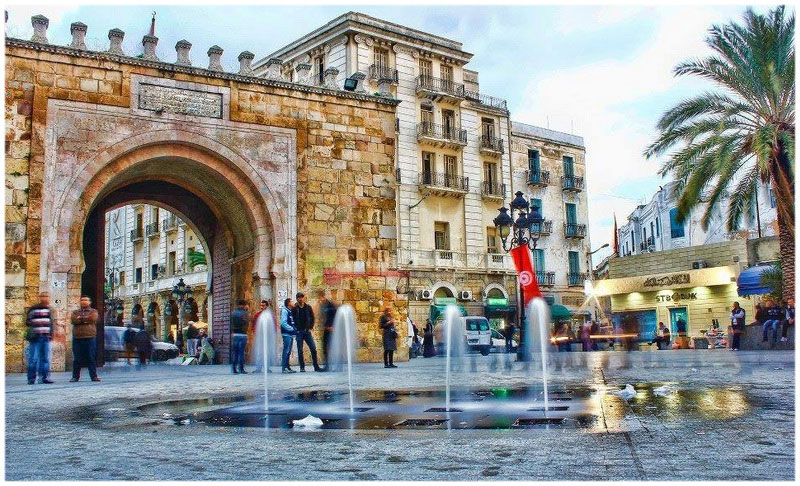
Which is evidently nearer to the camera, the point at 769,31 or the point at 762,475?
the point at 762,475

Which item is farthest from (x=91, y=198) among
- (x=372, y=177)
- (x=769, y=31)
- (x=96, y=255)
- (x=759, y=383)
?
(x=769, y=31)

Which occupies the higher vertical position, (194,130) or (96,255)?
(194,130)

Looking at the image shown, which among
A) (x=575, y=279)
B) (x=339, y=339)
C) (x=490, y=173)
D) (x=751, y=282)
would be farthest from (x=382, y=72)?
(x=339, y=339)

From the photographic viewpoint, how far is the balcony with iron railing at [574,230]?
40812mm

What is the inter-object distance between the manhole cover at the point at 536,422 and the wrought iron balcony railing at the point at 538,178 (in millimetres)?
34803

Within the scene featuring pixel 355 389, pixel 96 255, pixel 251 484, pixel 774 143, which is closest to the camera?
pixel 251 484

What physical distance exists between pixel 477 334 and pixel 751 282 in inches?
406

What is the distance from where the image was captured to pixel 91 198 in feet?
52.4

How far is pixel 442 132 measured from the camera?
36469 millimetres

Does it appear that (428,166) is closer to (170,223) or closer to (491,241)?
(491,241)

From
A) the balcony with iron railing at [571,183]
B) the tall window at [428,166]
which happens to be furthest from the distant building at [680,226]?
the tall window at [428,166]

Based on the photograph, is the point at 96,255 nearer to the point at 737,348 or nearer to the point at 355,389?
the point at 355,389

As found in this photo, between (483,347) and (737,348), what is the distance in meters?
9.01

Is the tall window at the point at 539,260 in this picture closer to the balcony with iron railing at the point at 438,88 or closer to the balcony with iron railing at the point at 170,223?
the balcony with iron railing at the point at 438,88
